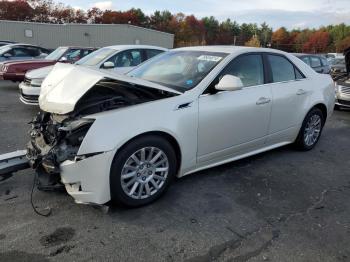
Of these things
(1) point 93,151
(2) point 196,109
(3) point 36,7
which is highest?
(3) point 36,7

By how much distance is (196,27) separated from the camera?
97438 mm

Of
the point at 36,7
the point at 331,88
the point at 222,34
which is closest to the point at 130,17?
the point at 36,7

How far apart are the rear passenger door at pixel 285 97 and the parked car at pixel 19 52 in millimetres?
11213

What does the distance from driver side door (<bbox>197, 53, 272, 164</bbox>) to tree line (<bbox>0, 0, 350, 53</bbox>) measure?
6172 cm

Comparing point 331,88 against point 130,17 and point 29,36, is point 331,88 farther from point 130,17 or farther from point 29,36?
point 130,17

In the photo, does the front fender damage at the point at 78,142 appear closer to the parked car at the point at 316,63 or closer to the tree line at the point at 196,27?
the parked car at the point at 316,63

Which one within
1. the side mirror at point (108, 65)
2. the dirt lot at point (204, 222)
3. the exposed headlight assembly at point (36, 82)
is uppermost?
the side mirror at point (108, 65)

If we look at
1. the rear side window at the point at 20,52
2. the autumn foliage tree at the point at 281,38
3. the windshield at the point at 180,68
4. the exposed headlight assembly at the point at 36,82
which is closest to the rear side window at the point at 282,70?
the windshield at the point at 180,68

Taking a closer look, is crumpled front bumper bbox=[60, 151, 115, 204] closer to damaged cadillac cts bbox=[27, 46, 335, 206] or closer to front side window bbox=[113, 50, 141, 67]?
damaged cadillac cts bbox=[27, 46, 335, 206]

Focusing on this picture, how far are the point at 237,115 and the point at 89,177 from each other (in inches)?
75.1

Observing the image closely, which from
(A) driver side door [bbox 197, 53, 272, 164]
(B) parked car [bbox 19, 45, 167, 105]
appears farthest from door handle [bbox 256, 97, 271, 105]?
(B) parked car [bbox 19, 45, 167, 105]

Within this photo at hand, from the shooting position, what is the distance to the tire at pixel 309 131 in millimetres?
5467

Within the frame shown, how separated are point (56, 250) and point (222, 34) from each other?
10564 cm

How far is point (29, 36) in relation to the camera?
1232 inches
